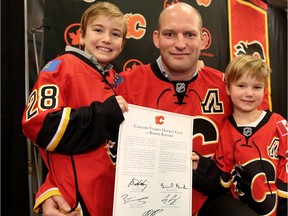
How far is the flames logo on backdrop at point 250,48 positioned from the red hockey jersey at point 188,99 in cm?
120

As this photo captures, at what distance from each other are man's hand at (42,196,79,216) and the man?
1.61ft

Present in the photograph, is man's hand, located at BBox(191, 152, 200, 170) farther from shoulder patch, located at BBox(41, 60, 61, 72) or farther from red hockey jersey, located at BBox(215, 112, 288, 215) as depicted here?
shoulder patch, located at BBox(41, 60, 61, 72)

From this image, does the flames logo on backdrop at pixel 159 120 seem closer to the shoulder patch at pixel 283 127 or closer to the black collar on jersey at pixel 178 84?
the black collar on jersey at pixel 178 84

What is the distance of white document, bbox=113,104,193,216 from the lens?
101cm

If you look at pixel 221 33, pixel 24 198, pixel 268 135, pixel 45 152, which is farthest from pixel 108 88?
pixel 221 33

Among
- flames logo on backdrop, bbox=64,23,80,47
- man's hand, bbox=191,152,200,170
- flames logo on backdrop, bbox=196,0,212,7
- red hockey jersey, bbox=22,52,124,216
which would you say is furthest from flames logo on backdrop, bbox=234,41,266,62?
red hockey jersey, bbox=22,52,124,216

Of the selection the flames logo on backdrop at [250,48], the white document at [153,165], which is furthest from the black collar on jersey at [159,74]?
the flames logo on backdrop at [250,48]

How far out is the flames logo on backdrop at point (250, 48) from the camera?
8.06ft

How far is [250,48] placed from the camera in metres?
2.53

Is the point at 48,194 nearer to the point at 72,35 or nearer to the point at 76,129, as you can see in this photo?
the point at 76,129

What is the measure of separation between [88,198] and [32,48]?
941 millimetres

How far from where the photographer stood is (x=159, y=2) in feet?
6.15

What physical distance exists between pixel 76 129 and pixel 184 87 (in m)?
0.53

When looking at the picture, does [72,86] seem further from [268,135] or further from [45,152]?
[268,135]
